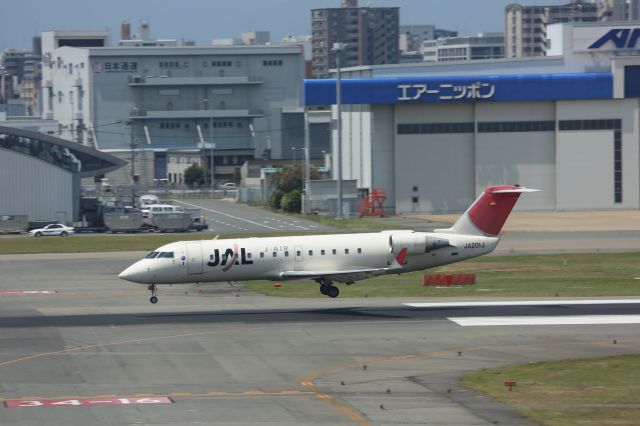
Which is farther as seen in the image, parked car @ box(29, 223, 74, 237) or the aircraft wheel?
parked car @ box(29, 223, 74, 237)

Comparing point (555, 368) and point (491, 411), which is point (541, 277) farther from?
point (491, 411)

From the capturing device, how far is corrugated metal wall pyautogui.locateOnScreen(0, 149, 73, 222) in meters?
105

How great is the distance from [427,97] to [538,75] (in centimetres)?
1169

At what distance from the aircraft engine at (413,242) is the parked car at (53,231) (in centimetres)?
5609

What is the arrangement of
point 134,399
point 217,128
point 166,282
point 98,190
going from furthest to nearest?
point 217,128
point 98,190
point 166,282
point 134,399

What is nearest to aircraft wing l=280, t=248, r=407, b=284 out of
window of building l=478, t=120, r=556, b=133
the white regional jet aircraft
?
the white regional jet aircraft

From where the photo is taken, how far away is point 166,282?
48.8 metres

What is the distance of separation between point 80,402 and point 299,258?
1986 cm

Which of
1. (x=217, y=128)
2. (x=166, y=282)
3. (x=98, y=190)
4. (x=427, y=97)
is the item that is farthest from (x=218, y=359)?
(x=217, y=128)

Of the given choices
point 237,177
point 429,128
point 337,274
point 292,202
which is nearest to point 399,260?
point 337,274

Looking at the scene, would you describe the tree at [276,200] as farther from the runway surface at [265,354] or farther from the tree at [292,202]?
the runway surface at [265,354]

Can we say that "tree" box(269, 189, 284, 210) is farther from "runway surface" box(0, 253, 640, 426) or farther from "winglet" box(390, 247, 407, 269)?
"winglet" box(390, 247, 407, 269)

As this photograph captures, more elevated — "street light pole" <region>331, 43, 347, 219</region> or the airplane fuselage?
"street light pole" <region>331, 43, 347, 219</region>

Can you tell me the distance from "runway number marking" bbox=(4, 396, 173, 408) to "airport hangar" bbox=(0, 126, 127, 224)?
76.5 meters
